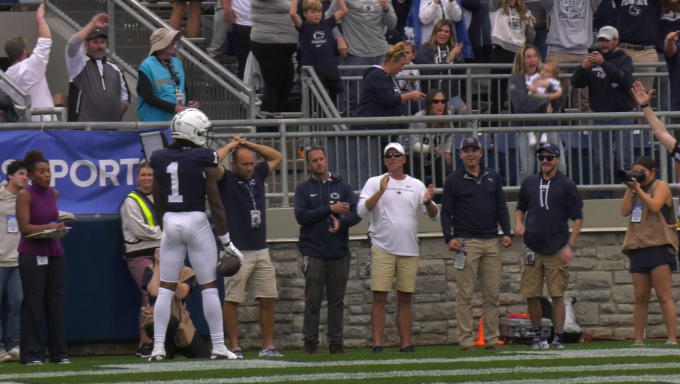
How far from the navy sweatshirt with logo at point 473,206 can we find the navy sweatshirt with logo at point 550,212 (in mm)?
268

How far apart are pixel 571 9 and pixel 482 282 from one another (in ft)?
16.2

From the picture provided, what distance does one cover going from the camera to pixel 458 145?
13.5m

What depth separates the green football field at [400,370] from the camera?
26.6ft

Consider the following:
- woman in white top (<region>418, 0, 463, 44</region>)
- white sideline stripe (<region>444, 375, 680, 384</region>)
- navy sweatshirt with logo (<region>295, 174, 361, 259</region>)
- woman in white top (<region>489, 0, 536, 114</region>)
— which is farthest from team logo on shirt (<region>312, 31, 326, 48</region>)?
white sideline stripe (<region>444, 375, 680, 384</region>)

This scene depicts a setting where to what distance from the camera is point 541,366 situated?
9.00 m

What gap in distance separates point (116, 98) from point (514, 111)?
466cm

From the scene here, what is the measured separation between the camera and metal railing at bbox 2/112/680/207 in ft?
42.7

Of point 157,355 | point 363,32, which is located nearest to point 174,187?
point 157,355

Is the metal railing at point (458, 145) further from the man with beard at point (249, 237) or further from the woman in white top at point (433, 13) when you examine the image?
the woman in white top at point (433, 13)

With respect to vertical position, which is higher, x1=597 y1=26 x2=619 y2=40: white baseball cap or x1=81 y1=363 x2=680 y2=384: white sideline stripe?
x1=597 y1=26 x2=619 y2=40: white baseball cap

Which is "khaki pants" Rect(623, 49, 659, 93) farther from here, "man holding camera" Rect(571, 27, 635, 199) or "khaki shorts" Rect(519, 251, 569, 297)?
"khaki shorts" Rect(519, 251, 569, 297)

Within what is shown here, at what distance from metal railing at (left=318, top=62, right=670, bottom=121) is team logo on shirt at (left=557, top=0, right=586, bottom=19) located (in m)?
0.65

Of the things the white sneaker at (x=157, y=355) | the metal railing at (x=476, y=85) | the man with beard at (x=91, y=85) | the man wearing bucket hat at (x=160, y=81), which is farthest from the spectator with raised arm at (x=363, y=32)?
the white sneaker at (x=157, y=355)

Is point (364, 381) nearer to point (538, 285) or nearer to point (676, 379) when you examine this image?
point (676, 379)
